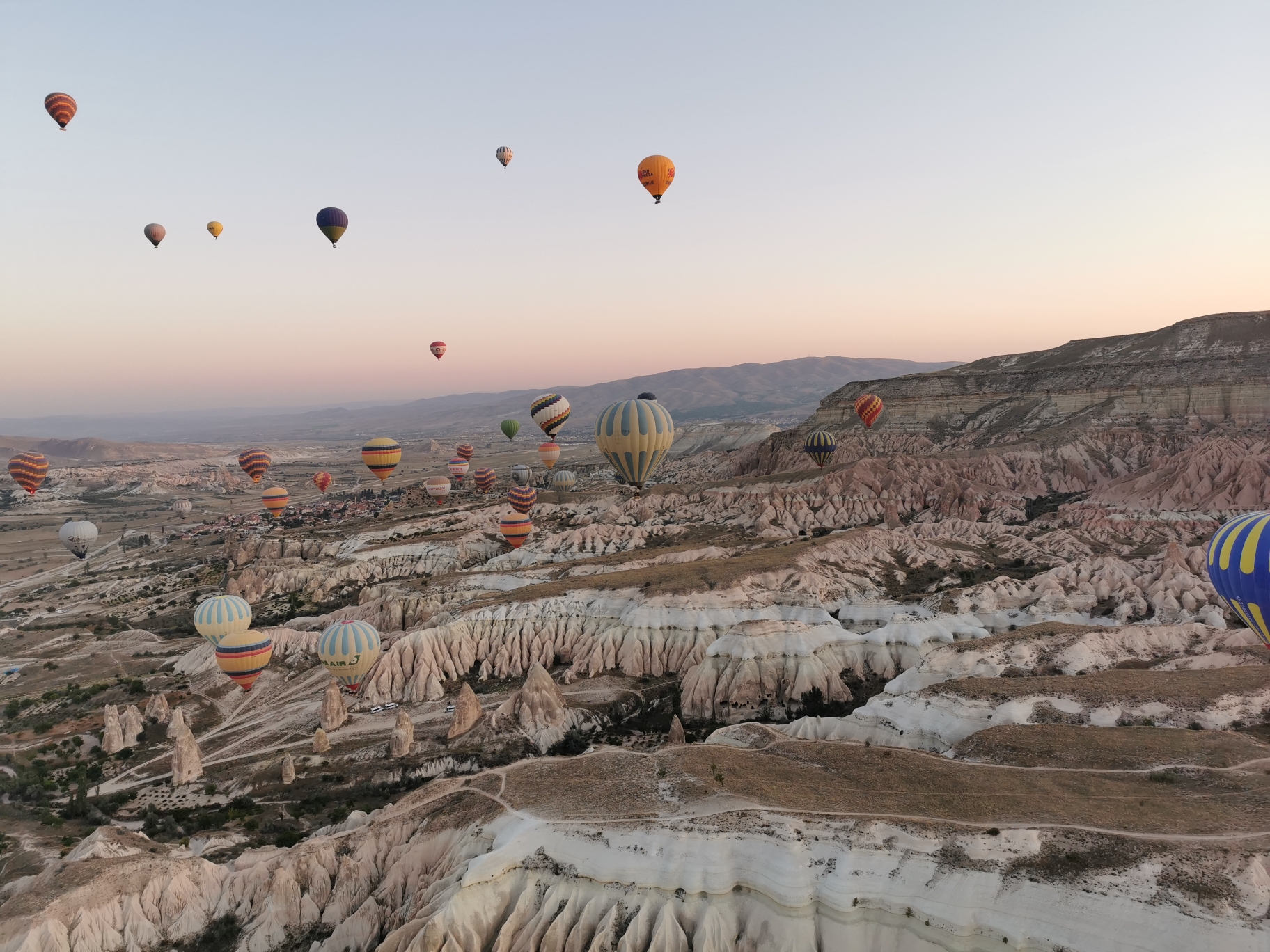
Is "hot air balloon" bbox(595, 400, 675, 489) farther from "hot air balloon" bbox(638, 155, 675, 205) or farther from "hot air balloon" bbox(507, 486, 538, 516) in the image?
"hot air balloon" bbox(507, 486, 538, 516)

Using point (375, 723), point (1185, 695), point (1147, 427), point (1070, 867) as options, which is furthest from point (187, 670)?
point (1147, 427)

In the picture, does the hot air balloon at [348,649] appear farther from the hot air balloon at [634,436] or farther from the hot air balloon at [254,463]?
the hot air balloon at [254,463]

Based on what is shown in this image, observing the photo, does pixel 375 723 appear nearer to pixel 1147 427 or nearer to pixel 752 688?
pixel 752 688

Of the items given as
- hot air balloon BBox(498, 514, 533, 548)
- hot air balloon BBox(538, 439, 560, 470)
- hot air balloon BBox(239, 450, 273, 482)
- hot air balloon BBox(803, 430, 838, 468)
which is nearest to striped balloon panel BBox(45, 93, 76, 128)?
hot air balloon BBox(239, 450, 273, 482)

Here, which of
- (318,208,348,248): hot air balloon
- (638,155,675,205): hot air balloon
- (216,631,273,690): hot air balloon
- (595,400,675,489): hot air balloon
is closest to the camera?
(216,631,273,690): hot air balloon

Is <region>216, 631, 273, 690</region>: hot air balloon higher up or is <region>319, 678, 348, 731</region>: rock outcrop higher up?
<region>216, 631, 273, 690</region>: hot air balloon

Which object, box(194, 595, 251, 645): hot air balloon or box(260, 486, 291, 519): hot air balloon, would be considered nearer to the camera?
box(194, 595, 251, 645): hot air balloon

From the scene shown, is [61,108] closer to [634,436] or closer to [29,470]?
[29,470]
